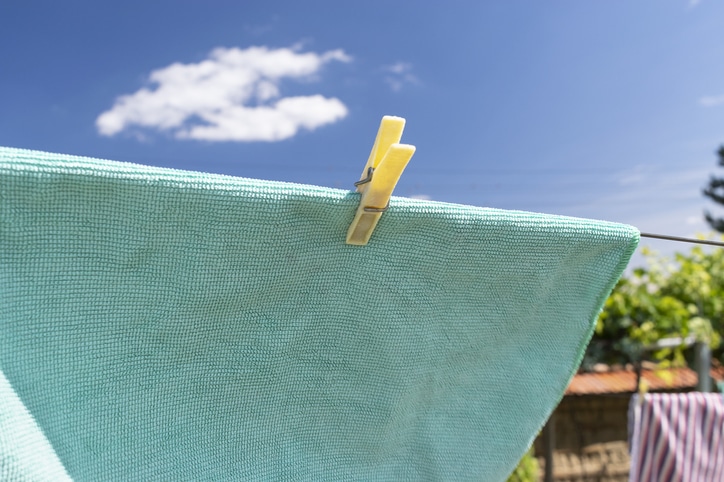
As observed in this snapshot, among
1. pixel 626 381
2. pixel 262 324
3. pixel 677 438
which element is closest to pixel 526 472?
pixel 626 381

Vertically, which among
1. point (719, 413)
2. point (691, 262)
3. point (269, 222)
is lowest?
point (719, 413)

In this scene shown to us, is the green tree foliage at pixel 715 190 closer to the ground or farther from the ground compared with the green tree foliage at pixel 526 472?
farther from the ground

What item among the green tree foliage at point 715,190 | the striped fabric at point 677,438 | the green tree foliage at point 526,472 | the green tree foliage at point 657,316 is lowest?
the green tree foliage at point 526,472

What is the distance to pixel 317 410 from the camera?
1.93 feet

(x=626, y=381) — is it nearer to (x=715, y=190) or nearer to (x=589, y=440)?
(x=589, y=440)

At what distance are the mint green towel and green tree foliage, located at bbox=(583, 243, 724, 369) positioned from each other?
156 cm

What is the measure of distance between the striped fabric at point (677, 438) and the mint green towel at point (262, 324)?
82 cm

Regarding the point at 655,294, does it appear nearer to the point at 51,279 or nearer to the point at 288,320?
the point at 288,320

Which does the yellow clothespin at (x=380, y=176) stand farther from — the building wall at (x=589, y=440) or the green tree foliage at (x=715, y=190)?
the green tree foliage at (x=715, y=190)

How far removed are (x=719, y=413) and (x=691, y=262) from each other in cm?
118

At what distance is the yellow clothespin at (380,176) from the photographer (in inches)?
19.9

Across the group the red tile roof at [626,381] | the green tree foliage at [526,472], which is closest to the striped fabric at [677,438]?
the red tile roof at [626,381]

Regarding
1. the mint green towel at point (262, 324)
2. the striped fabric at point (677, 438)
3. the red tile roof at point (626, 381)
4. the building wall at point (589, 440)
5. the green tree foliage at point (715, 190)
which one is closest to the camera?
the mint green towel at point (262, 324)

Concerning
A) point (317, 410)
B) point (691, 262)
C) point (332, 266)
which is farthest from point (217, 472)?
point (691, 262)
